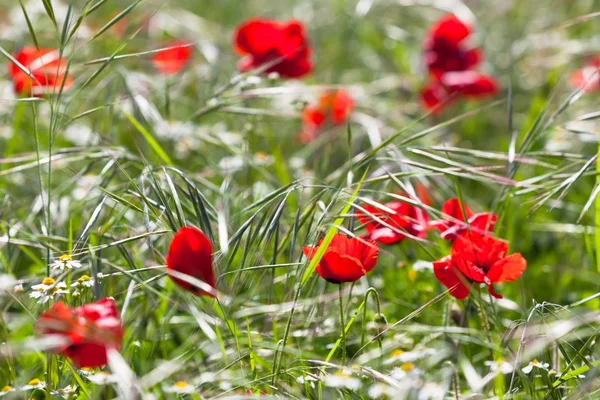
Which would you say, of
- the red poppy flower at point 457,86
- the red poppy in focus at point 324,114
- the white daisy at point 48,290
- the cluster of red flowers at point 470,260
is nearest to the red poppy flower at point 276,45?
the red poppy in focus at point 324,114

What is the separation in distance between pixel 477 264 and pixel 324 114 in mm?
1204

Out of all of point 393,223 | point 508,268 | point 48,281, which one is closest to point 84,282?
point 48,281

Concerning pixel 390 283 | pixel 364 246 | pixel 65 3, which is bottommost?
pixel 390 283

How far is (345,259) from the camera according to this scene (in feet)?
3.56

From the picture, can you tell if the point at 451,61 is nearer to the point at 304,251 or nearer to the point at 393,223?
the point at 393,223

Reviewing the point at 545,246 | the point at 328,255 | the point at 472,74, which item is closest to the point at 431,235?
the point at 545,246

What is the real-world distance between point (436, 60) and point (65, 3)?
6.58ft

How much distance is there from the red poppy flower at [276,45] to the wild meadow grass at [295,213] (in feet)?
0.29

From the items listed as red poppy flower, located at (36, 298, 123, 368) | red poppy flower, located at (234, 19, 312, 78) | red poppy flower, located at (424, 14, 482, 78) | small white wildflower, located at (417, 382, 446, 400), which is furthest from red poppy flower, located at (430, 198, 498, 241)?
red poppy flower, located at (424, 14, 482, 78)

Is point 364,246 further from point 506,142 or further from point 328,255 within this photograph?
point 506,142

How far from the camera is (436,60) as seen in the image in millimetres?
2262

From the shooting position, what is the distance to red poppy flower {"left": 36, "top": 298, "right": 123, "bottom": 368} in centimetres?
90

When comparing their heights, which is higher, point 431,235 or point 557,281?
point 431,235

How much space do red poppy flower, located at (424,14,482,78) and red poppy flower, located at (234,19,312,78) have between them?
45cm
